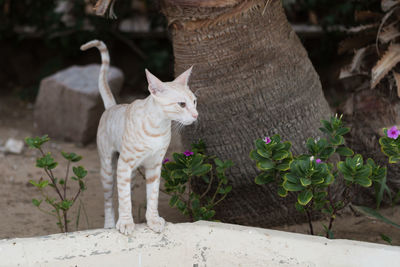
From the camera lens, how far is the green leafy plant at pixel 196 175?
2.48 m

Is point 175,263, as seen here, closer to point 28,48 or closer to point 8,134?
point 8,134

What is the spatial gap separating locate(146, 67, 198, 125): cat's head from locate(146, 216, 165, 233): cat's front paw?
457 mm

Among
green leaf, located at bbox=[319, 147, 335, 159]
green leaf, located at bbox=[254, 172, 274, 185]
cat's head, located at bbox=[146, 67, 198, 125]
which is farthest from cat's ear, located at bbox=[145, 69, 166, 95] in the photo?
green leaf, located at bbox=[319, 147, 335, 159]

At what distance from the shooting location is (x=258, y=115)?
273 cm

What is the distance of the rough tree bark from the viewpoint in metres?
2.62

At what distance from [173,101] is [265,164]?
1.86 ft

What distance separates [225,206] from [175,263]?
0.79m

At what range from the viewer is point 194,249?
2.18m

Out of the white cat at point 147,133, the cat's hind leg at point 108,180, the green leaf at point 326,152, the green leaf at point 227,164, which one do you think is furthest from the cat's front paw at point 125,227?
the green leaf at point 326,152

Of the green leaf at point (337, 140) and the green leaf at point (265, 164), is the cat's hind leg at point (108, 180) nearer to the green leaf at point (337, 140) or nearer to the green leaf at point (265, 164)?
the green leaf at point (265, 164)

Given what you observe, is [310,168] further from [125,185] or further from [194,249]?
[125,185]

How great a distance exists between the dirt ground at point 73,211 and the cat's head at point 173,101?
1109 millimetres

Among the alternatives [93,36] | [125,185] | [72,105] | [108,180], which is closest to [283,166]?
[125,185]

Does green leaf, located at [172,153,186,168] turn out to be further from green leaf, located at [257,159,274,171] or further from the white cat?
green leaf, located at [257,159,274,171]
